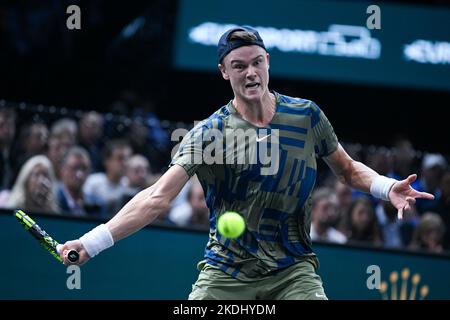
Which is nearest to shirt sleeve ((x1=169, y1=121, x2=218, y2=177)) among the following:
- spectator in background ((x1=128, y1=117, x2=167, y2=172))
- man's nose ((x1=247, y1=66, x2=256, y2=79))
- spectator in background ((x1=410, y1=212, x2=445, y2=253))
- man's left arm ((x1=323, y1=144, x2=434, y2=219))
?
man's nose ((x1=247, y1=66, x2=256, y2=79))

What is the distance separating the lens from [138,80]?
45.0 feet

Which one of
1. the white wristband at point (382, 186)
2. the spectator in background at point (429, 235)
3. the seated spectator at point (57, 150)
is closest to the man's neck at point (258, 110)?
the white wristband at point (382, 186)

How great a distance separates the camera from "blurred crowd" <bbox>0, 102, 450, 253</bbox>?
954 centimetres

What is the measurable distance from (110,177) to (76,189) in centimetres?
36

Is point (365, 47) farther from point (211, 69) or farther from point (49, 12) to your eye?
point (49, 12)

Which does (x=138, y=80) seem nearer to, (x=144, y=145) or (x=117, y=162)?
(x=144, y=145)

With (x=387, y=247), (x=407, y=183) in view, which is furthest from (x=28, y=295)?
(x=407, y=183)

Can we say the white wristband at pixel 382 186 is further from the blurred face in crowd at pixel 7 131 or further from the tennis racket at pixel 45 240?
the blurred face in crowd at pixel 7 131

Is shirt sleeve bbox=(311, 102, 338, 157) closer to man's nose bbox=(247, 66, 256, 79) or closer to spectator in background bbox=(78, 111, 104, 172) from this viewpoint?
man's nose bbox=(247, 66, 256, 79)

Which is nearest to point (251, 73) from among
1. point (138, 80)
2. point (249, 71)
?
point (249, 71)

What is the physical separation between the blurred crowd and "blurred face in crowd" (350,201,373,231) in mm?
10
